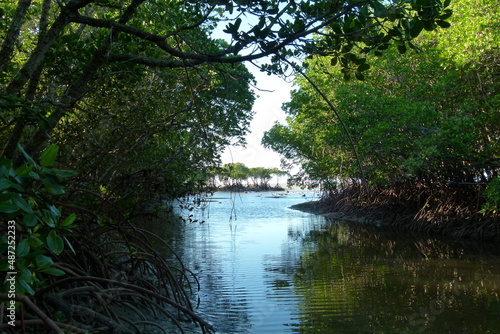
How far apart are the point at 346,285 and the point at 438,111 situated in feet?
23.1

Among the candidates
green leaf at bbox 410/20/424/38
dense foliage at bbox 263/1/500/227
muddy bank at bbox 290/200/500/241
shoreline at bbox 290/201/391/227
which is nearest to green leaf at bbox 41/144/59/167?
green leaf at bbox 410/20/424/38

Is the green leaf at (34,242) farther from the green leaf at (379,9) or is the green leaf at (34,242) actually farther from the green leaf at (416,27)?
the green leaf at (416,27)

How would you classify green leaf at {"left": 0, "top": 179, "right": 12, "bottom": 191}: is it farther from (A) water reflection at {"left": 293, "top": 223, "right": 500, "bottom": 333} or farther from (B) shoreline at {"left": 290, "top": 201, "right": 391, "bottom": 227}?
(B) shoreline at {"left": 290, "top": 201, "right": 391, "bottom": 227}

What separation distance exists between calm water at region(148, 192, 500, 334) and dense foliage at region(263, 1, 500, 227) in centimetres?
205

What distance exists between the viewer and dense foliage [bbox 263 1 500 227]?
873 centimetres

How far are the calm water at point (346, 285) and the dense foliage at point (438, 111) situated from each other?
205 cm

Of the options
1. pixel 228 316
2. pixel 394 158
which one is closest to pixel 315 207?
pixel 394 158

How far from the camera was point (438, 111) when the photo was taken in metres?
10.9

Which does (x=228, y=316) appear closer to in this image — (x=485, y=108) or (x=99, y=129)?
(x=99, y=129)

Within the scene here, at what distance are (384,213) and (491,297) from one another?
33.1 ft

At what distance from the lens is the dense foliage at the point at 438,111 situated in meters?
8.73

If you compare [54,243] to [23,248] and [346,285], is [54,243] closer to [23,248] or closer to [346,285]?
[23,248]

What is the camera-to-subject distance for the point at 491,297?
5.07m

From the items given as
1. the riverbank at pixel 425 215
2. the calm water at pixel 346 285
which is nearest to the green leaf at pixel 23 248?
the calm water at pixel 346 285
